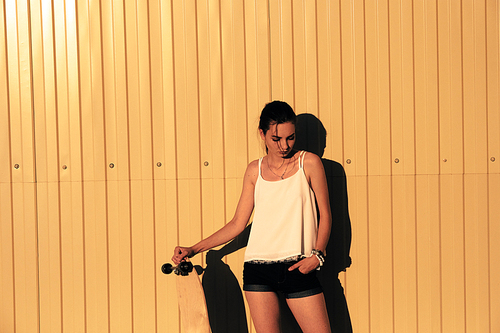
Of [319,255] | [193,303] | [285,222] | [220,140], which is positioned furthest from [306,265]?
[220,140]

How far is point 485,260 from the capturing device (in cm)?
295

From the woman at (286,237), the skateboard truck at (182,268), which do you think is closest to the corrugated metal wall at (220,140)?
the skateboard truck at (182,268)

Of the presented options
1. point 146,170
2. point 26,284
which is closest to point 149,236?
point 146,170

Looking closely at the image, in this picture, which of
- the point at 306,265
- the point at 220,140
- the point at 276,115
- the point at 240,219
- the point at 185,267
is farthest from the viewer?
the point at 220,140

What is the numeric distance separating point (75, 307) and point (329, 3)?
10.0ft

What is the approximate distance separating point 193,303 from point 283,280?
28.3 inches

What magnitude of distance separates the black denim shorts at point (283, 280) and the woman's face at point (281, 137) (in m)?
0.67

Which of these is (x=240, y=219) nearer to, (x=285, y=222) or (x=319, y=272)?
(x=285, y=222)

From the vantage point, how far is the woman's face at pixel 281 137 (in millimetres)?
2250

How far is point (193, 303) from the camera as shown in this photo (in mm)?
2545

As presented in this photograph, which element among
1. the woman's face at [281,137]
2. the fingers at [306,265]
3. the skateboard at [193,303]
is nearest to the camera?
the fingers at [306,265]

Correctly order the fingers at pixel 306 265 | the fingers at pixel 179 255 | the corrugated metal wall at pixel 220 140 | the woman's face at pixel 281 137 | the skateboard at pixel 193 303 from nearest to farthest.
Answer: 1. the fingers at pixel 306 265
2. the woman's face at pixel 281 137
3. the fingers at pixel 179 255
4. the skateboard at pixel 193 303
5. the corrugated metal wall at pixel 220 140

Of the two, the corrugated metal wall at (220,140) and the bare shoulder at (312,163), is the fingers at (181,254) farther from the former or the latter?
the bare shoulder at (312,163)

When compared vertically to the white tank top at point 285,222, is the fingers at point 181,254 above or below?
below
